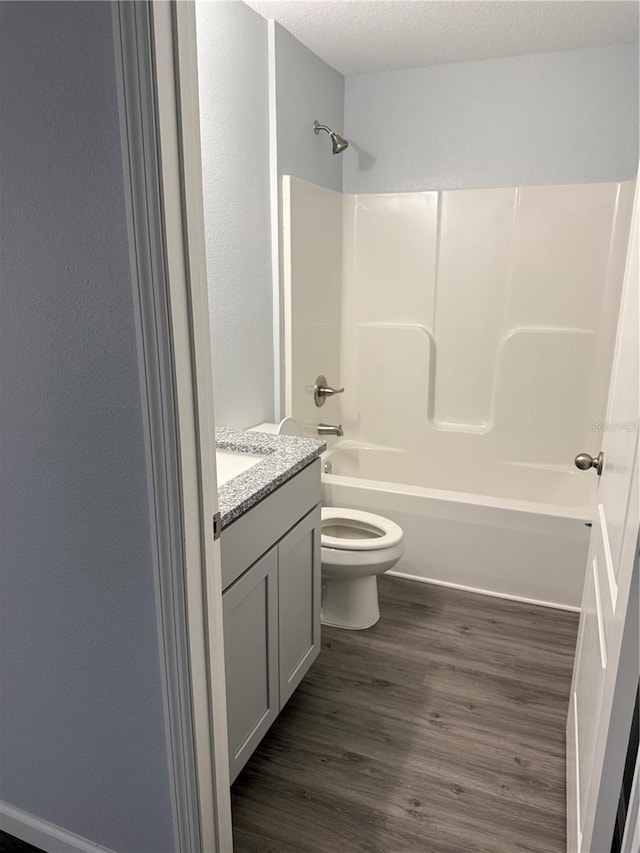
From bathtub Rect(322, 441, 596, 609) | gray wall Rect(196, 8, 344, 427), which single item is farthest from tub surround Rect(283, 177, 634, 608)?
gray wall Rect(196, 8, 344, 427)

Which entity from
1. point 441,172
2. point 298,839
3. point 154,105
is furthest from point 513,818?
point 441,172

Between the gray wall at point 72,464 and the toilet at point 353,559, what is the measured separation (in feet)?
3.61

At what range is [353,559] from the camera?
242cm

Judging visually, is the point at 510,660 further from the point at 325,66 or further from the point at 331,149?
the point at 325,66

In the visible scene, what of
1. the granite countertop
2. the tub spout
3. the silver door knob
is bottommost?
the tub spout

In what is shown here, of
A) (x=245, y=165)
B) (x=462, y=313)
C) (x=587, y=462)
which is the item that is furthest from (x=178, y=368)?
(x=462, y=313)

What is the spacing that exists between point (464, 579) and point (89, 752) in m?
1.83

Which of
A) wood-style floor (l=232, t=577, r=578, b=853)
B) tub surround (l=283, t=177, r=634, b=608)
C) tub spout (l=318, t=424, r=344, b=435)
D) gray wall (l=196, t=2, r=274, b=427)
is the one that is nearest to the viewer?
wood-style floor (l=232, t=577, r=578, b=853)

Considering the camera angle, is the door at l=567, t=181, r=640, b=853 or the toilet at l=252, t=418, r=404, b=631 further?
the toilet at l=252, t=418, r=404, b=631

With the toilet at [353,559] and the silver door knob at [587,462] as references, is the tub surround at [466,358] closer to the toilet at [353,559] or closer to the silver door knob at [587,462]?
the toilet at [353,559]

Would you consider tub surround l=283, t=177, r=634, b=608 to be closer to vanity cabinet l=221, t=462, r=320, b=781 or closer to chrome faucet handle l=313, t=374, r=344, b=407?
chrome faucet handle l=313, t=374, r=344, b=407

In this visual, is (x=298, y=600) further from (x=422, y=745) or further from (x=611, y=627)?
(x=611, y=627)

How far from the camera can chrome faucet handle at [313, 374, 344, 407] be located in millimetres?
3234

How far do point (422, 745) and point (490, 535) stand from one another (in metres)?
1.02
